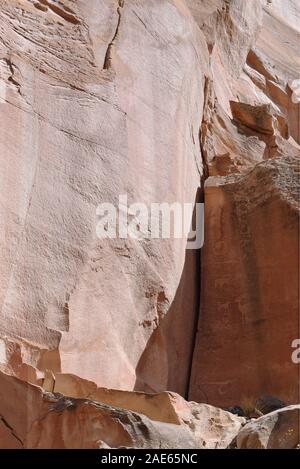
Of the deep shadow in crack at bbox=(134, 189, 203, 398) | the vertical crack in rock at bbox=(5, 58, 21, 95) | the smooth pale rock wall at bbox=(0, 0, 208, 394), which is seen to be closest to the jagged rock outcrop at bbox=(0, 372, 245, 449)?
the smooth pale rock wall at bbox=(0, 0, 208, 394)

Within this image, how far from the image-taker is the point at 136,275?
44.1 ft

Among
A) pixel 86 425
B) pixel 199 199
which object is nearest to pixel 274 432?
pixel 86 425

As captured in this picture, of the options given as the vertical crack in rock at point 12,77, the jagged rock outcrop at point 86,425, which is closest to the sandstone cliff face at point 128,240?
the vertical crack in rock at point 12,77

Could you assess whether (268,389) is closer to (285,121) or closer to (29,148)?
(29,148)

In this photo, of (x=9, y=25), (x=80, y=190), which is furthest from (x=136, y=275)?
(x=9, y=25)

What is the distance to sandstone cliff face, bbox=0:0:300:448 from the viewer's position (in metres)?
12.4

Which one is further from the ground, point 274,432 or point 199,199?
point 199,199

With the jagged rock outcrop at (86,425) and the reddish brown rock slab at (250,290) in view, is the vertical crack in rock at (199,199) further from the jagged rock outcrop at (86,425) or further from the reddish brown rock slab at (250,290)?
the jagged rock outcrop at (86,425)

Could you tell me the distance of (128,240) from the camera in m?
→ 13.4

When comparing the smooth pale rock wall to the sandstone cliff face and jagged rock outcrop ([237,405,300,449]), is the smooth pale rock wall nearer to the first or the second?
the sandstone cliff face

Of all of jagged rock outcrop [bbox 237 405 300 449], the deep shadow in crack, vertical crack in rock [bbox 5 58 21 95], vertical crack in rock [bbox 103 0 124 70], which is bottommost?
jagged rock outcrop [bbox 237 405 300 449]

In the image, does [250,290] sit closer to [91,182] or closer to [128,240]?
[128,240]

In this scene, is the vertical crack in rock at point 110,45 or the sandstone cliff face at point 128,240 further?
the vertical crack in rock at point 110,45

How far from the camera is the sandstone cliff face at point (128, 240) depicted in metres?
12.4
